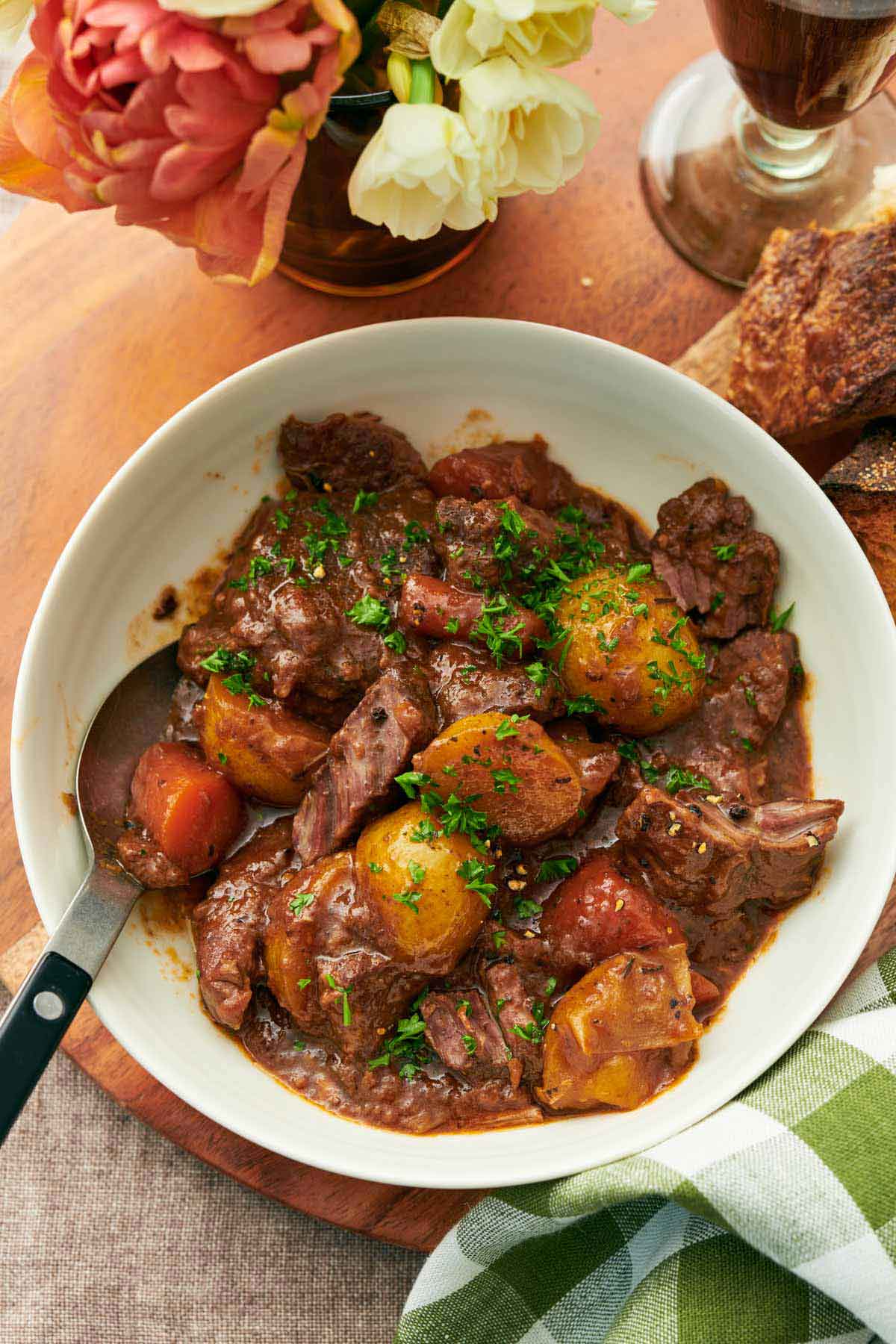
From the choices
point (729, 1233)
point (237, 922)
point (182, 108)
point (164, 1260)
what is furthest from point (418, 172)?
point (164, 1260)

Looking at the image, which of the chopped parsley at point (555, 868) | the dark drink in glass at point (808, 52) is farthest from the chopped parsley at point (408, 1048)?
the dark drink in glass at point (808, 52)

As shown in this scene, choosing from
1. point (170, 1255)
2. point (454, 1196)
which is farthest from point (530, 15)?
point (170, 1255)

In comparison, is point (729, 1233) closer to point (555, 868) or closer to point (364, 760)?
point (555, 868)

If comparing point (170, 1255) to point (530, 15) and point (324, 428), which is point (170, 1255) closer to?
point (324, 428)

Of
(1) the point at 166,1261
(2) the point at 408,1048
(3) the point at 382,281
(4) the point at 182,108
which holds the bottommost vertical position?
(1) the point at 166,1261

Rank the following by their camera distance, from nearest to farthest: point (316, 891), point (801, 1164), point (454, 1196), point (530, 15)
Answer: point (530, 15)
point (801, 1164)
point (316, 891)
point (454, 1196)

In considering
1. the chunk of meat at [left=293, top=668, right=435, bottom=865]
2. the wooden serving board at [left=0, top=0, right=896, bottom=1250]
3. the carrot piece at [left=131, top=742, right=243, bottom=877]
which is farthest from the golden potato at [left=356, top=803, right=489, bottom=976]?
the wooden serving board at [left=0, top=0, right=896, bottom=1250]

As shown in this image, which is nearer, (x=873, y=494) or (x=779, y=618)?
(x=873, y=494)
